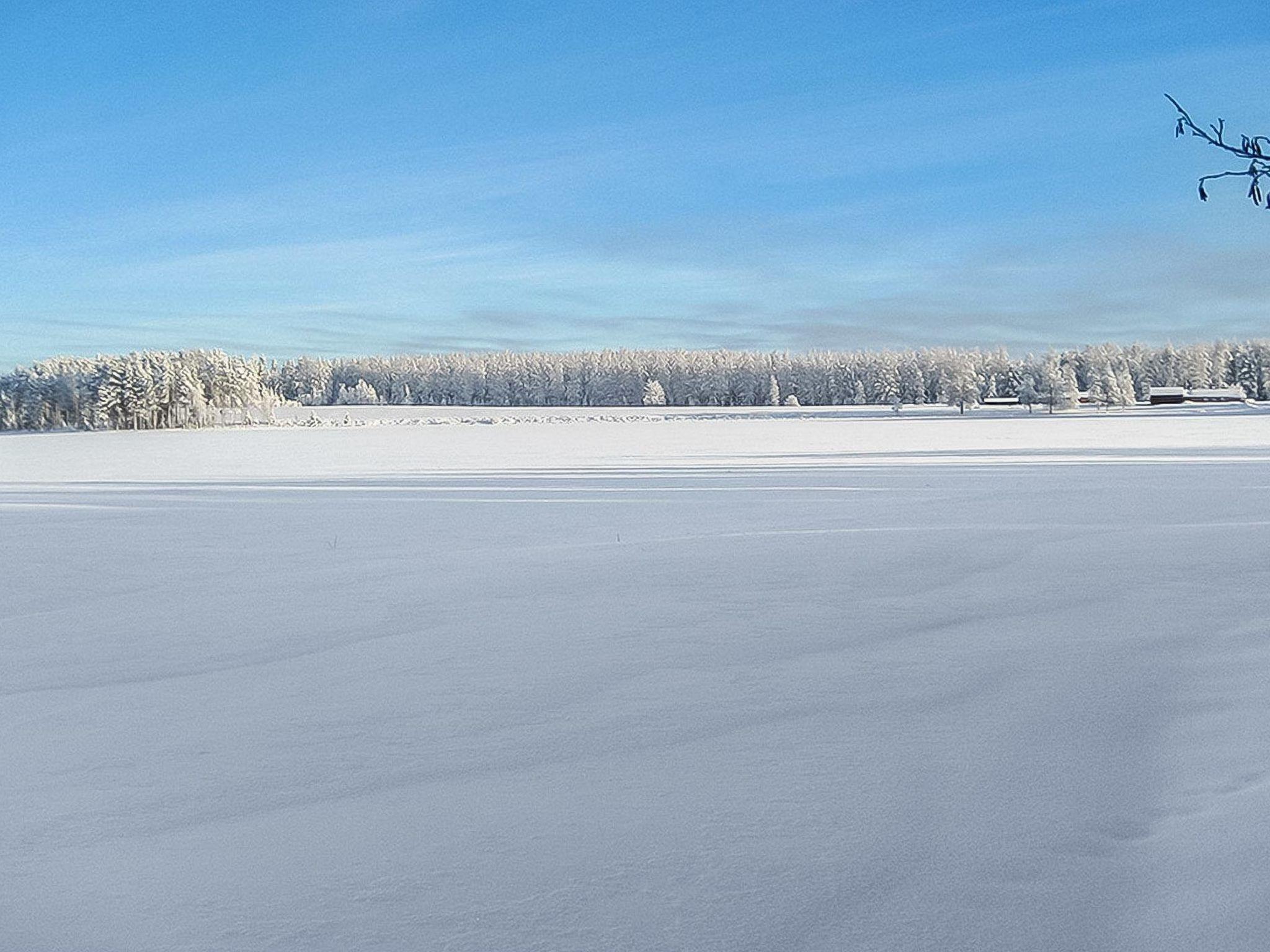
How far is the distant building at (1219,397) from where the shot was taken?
99812mm

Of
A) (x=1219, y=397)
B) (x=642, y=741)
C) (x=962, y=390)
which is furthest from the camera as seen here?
(x=1219, y=397)

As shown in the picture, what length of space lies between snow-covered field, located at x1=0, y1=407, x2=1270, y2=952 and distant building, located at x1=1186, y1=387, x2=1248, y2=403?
10465cm

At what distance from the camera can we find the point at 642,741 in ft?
11.2

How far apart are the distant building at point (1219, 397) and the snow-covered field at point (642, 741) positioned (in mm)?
104652

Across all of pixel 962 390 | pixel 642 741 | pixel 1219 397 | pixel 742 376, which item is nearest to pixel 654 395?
pixel 742 376

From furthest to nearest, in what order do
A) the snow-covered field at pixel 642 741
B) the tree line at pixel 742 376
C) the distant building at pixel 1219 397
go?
the tree line at pixel 742 376
the distant building at pixel 1219 397
the snow-covered field at pixel 642 741

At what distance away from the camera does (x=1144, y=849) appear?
2.51 metres

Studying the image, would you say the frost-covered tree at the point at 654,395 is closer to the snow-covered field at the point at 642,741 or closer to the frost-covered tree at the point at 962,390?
the frost-covered tree at the point at 962,390

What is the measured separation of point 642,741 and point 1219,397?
377ft

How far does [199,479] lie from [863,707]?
1548 cm

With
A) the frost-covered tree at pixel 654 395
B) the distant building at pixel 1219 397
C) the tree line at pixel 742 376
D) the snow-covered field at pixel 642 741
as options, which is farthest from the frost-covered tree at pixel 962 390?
the snow-covered field at pixel 642 741

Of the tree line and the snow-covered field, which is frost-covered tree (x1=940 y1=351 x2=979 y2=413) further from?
the snow-covered field

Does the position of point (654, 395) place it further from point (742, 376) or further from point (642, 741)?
point (642, 741)

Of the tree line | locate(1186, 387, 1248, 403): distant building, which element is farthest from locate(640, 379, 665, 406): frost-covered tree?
locate(1186, 387, 1248, 403): distant building
